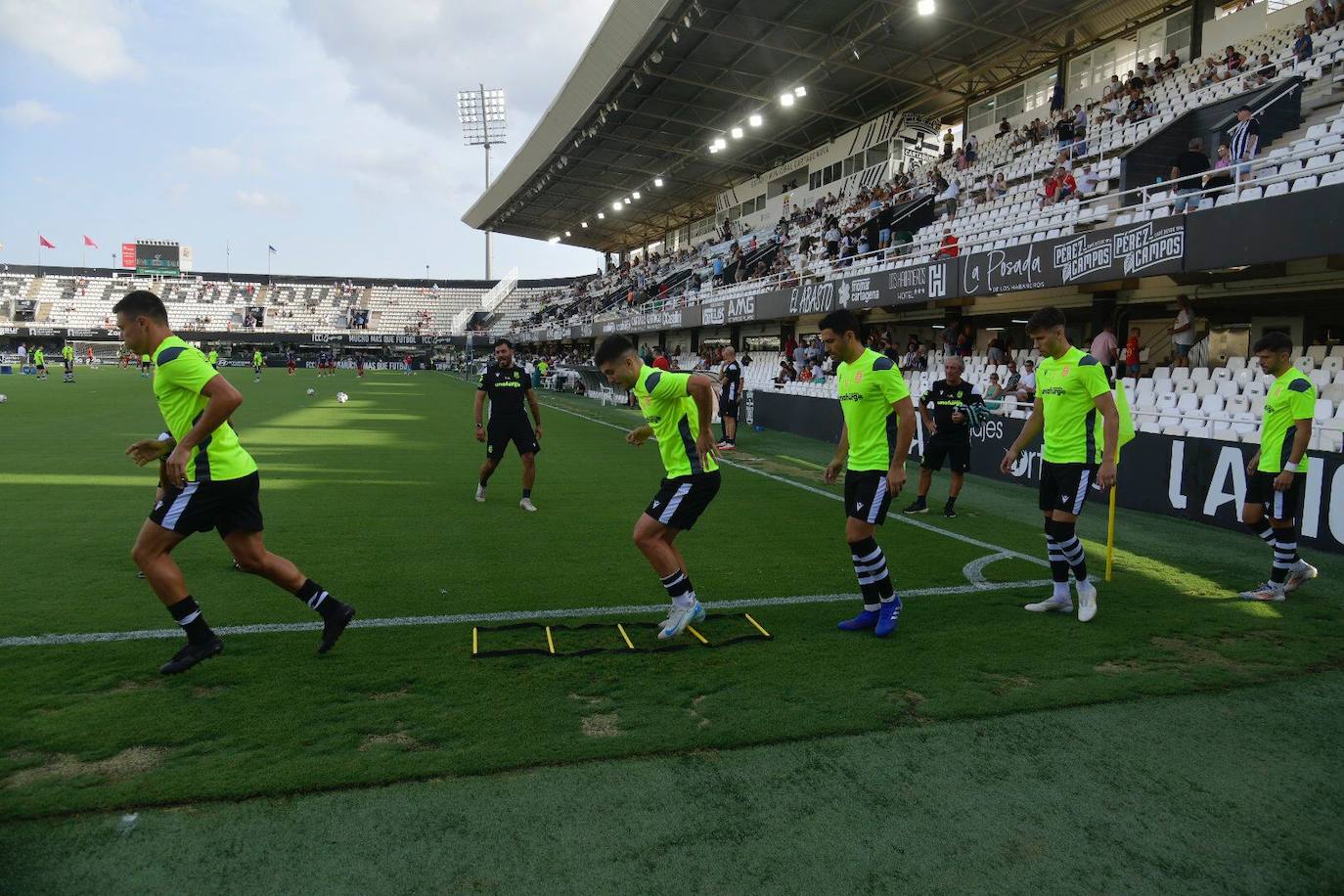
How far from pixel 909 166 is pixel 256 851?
34.0 metres

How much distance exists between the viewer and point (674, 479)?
197 inches

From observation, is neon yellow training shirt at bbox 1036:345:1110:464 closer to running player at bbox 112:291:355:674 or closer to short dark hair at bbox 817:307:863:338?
short dark hair at bbox 817:307:863:338

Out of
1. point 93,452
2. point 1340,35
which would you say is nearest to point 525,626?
point 93,452

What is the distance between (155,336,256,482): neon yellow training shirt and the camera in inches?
161

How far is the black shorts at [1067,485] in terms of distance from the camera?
212 inches

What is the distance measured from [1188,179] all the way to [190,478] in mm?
13873

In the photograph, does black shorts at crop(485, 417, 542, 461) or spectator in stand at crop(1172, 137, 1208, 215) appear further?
spectator in stand at crop(1172, 137, 1208, 215)

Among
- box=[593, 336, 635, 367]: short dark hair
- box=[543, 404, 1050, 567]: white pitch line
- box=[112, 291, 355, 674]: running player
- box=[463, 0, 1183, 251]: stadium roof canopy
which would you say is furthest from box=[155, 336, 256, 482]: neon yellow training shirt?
box=[463, 0, 1183, 251]: stadium roof canopy

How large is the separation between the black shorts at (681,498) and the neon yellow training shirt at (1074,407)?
8.10ft

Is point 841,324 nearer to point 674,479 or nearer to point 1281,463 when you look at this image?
point 674,479

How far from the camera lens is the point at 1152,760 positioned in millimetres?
3473

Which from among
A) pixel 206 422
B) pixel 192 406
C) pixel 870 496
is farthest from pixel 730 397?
pixel 206 422

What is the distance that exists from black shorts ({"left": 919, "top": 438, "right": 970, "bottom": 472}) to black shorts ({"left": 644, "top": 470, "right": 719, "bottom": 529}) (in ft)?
17.9

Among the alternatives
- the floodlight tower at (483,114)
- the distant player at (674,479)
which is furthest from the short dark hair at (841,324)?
the floodlight tower at (483,114)
